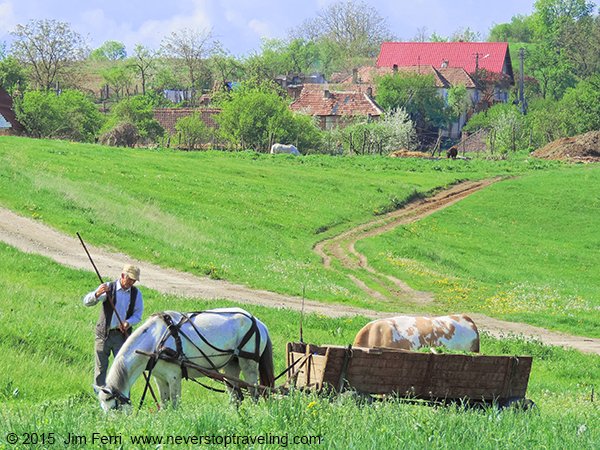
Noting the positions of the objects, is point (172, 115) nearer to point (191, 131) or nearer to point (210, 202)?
point (191, 131)

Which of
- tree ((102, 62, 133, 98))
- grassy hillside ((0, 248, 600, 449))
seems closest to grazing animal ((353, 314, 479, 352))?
grassy hillside ((0, 248, 600, 449))

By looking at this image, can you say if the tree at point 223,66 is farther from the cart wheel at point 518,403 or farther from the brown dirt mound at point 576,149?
the cart wheel at point 518,403

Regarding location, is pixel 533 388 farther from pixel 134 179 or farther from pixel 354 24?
pixel 354 24

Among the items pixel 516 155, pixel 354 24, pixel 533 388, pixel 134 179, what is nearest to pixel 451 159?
pixel 516 155

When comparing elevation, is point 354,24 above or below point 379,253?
above

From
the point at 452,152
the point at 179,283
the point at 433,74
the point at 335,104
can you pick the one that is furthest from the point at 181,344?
the point at 433,74

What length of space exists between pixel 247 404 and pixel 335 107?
10221 centimetres

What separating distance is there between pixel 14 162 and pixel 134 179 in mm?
5314

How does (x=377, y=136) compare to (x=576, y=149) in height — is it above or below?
below

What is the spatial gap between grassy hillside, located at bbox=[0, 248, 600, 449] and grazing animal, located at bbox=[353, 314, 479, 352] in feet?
5.44

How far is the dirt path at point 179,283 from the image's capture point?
30.9 metres

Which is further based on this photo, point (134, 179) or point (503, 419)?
point (134, 179)

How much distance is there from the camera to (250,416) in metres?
12.3

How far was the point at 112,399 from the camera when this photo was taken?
14359 mm
